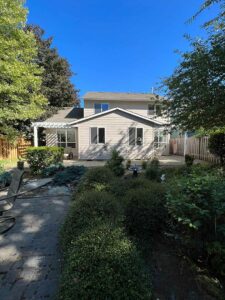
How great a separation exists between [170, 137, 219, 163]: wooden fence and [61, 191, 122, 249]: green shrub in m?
10.3

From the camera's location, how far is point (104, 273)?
5.35ft

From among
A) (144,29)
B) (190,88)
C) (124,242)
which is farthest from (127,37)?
(124,242)

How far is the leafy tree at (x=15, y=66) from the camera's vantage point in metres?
9.19

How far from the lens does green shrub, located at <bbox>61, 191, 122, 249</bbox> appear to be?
2496 millimetres

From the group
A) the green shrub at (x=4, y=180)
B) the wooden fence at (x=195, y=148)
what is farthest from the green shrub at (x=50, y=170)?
the wooden fence at (x=195, y=148)

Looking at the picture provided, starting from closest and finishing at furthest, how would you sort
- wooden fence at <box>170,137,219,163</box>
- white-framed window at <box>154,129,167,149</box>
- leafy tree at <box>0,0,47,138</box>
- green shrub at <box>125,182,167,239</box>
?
green shrub at <box>125,182,167,239</box> → leafy tree at <box>0,0,47,138</box> → wooden fence at <box>170,137,219,163</box> → white-framed window at <box>154,129,167,149</box>

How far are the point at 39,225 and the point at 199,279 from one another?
9.61ft

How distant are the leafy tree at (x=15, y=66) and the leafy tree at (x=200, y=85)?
7238 millimetres

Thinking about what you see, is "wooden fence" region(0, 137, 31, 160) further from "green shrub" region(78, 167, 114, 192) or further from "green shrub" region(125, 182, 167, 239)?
"green shrub" region(125, 182, 167, 239)

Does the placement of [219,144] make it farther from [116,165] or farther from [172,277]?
[172,277]

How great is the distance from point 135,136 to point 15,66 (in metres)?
9.46

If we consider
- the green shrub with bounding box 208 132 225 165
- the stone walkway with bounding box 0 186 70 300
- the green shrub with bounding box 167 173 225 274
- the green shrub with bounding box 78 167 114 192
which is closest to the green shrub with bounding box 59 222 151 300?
the stone walkway with bounding box 0 186 70 300

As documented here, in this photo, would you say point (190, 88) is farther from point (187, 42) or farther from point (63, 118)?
point (63, 118)

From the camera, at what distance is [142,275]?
1.76 m
